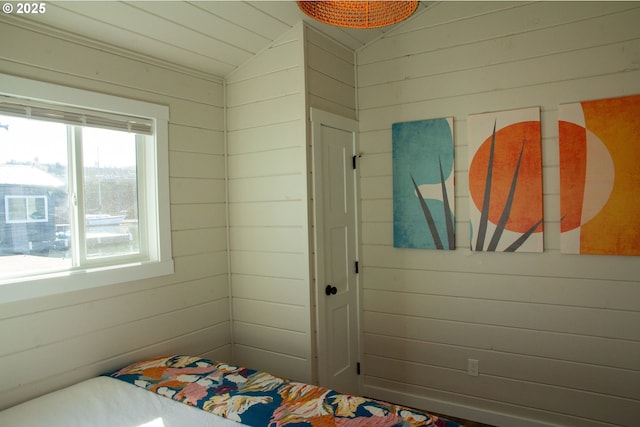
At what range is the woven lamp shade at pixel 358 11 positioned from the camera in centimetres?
134

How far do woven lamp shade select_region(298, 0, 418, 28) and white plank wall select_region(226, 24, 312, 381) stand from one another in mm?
1292

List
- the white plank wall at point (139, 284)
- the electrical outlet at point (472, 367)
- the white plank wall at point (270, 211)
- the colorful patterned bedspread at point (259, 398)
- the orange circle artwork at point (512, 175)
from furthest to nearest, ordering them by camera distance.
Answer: the electrical outlet at point (472, 367)
the white plank wall at point (270, 211)
the orange circle artwork at point (512, 175)
the white plank wall at point (139, 284)
the colorful patterned bedspread at point (259, 398)

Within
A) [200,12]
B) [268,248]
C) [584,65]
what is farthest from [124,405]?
[584,65]

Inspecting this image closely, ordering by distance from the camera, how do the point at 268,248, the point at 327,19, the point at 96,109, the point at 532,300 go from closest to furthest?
the point at 327,19 < the point at 96,109 < the point at 532,300 < the point at 268,248

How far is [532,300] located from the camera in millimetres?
2650

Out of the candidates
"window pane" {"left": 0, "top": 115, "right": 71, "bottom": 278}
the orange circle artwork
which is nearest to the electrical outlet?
the orange circle artwork

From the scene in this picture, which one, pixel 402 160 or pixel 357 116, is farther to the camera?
pixel 357 116

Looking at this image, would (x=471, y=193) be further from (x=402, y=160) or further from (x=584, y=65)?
(x=584, y=65)

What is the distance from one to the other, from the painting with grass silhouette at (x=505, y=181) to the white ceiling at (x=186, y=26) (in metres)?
1.14

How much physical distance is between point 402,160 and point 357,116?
51cm

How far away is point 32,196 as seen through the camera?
2.12 m

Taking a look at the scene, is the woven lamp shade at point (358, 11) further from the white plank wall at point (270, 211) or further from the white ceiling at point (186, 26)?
the white plank wall at point (270, 211)

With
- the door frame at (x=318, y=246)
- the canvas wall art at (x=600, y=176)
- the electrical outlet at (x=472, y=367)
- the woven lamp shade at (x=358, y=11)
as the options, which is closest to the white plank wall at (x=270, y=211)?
the door frame at (x=318, y=246)

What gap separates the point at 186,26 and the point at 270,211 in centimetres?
121
